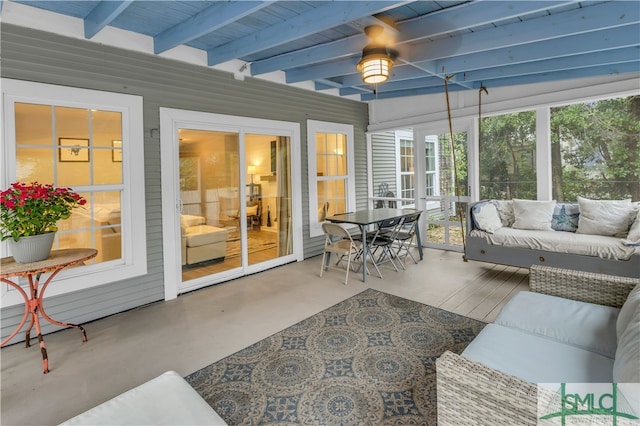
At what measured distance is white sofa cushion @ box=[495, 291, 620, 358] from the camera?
5.94 feet

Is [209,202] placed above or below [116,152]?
below

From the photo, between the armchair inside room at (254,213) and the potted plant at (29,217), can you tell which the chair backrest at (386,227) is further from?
the potted plant at (29,217)

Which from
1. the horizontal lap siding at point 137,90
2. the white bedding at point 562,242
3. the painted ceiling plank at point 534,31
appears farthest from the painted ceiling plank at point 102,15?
the white bedding at point 562,242

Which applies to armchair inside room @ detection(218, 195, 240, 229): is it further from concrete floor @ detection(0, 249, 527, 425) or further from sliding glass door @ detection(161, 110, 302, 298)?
concrete floor @ detection(0, 249, 527, 425)

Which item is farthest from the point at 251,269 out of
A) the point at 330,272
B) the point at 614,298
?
the point at 614,298

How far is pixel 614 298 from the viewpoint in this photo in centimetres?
222

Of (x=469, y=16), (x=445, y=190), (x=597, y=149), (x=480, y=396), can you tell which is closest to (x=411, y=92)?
(x=445, y=190)

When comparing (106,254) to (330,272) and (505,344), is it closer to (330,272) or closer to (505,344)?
(330,272)

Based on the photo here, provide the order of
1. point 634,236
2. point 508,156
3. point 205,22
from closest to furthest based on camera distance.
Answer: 1. point 205,22
2. point 634,236
3. point 508,156

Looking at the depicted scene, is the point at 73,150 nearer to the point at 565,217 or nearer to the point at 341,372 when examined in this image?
the point at 341,372

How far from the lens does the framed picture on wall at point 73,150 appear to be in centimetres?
330

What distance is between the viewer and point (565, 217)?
4527 millimetres

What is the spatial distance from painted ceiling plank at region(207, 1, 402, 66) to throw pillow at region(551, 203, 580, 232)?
3684mm

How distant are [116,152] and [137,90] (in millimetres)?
732
